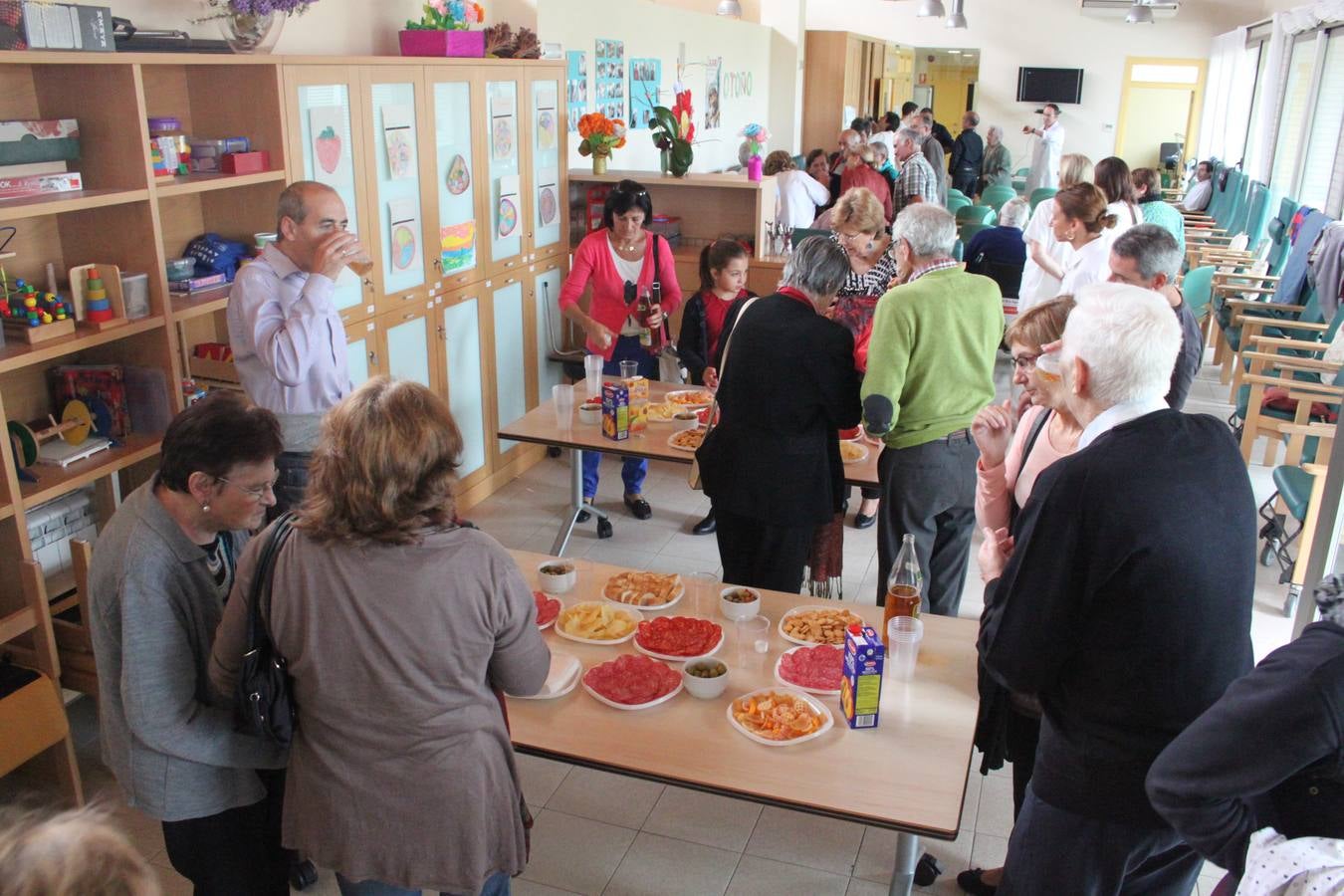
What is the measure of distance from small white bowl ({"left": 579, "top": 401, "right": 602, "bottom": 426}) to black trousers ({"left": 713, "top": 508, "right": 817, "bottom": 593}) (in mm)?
1010

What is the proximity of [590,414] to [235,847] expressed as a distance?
2.37 metres

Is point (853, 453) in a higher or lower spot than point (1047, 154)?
lower

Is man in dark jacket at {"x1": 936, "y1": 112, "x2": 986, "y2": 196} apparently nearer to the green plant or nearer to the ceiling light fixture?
the ceiling light fixture

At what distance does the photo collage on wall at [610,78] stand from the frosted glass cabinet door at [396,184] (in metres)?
3.23

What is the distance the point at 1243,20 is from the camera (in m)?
15.3

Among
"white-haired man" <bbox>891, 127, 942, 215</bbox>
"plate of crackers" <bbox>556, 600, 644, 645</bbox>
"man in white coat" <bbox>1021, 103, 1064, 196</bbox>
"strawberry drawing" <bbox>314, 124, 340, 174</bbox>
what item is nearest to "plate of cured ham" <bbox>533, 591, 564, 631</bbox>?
"plate of crackers" <bbox>556, 600, 644, 645</bbox>

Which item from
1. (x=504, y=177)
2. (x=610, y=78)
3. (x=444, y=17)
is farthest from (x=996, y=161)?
(x=444, y=17)

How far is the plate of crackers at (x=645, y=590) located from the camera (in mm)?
2617

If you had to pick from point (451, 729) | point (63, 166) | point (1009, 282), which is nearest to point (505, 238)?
point (63, 166)

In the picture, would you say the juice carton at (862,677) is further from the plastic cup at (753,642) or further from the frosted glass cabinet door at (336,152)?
the frosted glass cabinet door at (336,152)

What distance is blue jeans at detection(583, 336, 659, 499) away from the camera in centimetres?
488

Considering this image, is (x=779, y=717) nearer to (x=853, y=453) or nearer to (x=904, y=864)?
(x=904, y=864)

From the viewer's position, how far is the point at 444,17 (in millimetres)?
4699

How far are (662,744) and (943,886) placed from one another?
116 centimetres
